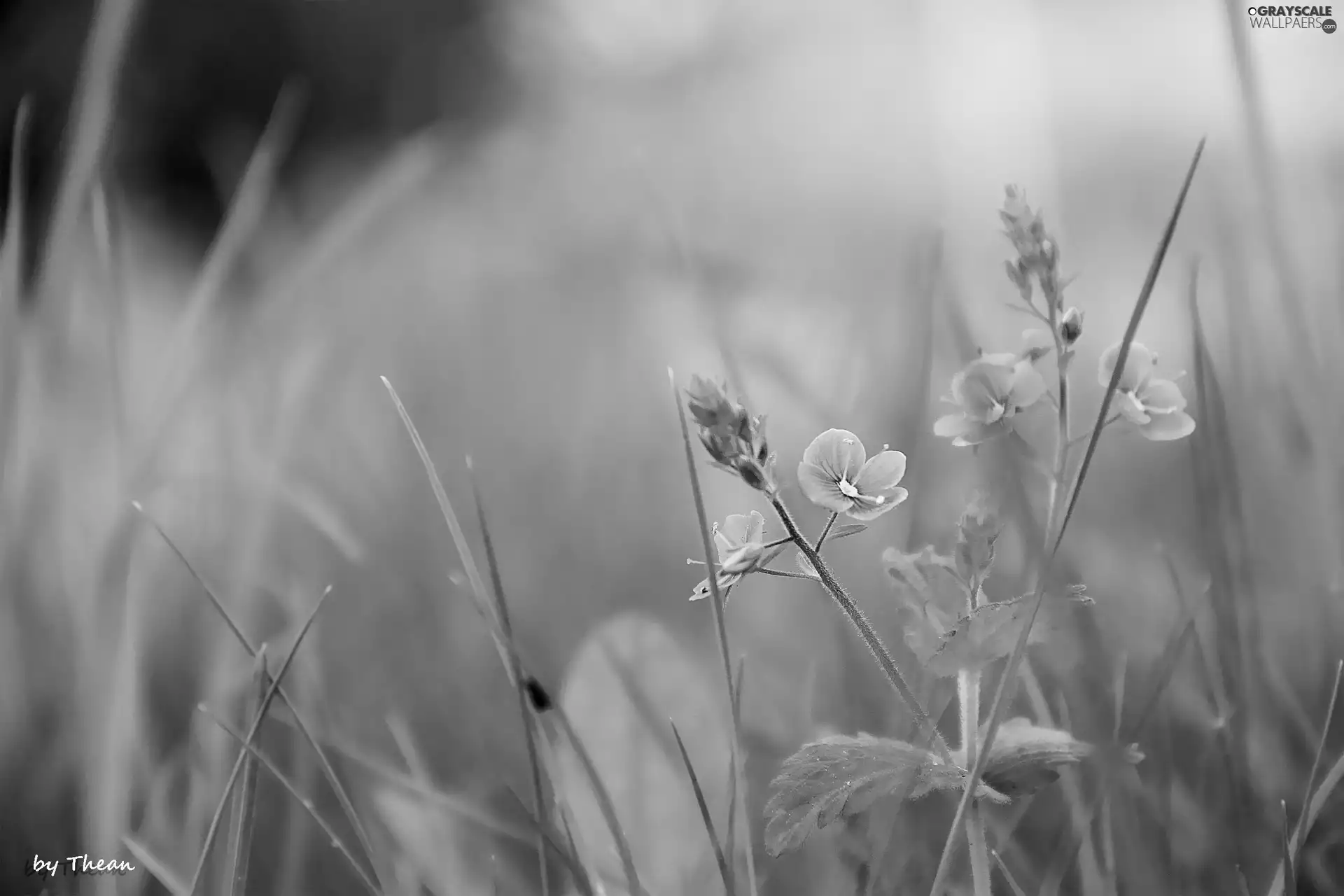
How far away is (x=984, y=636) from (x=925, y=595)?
0.10ft

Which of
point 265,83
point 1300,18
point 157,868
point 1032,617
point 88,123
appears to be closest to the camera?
point 1032,617

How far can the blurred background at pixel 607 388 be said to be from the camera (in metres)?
0.49

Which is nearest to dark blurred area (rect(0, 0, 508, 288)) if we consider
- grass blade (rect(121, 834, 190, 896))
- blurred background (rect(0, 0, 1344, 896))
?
blurred background (rect(0, 0, 1344, 896))

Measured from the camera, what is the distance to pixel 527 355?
0.83 m

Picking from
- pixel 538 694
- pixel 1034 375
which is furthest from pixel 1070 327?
pixel 538 694

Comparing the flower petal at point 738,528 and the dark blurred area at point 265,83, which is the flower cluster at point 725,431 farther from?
the dark blurred area at point 265,83

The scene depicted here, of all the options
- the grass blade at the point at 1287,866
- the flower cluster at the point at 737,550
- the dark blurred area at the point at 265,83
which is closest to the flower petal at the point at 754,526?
the flower cluster at the point at 737,550

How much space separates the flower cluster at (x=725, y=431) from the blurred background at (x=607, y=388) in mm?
211

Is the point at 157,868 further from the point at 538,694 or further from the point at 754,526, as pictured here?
the point at 754,526

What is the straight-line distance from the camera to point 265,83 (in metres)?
0.89

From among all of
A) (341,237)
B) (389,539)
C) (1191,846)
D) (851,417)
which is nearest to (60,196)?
(341,237)

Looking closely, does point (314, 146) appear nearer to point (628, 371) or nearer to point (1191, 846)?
point (628, 371)

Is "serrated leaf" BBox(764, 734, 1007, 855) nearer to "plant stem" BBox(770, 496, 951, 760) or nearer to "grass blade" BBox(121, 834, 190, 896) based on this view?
"plant stem" BBox(770, 496, 951, 760)

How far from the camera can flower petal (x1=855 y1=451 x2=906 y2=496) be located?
14.4 inches
